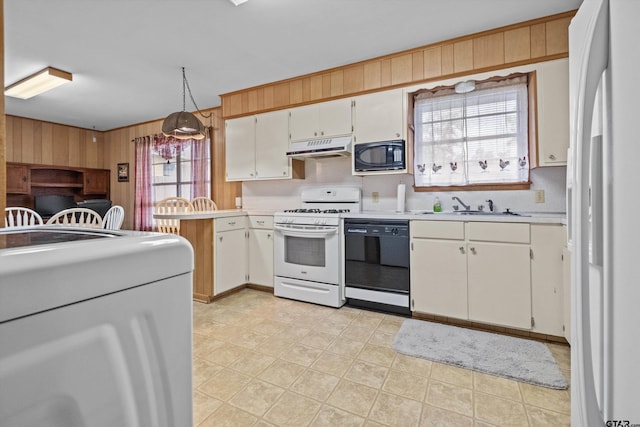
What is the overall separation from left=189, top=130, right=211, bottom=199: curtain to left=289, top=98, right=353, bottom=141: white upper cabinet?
1.87 meters

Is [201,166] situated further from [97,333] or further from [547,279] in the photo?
[97,333]

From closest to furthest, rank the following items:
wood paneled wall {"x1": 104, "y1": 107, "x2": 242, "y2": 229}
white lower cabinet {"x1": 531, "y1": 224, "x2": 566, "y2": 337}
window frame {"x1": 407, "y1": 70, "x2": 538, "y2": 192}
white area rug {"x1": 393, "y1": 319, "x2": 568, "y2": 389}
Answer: white area rug {"x1": 393, "y1": 319, "x2": 568, "y2": 389} → white lower cabinet {"x1": 531, "y1": 224, "x2": 566, "y2": 337} → window frame {"x1": 407, "y1": 70, "x2": 538, "y2": 192} → wood paneled wall {"x1": 104, "y1": 107, "x2": 242, "y2": 229}

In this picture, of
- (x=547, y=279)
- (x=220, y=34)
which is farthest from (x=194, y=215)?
(x=547, y=279)

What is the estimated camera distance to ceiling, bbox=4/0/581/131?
2.26m

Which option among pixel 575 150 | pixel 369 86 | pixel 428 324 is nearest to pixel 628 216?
pixel 575 150

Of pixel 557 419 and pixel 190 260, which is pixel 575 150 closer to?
pixel 190 260

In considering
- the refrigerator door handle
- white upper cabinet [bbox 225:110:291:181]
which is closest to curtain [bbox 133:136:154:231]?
white upper cabinet [bbox 225:110:291:181]

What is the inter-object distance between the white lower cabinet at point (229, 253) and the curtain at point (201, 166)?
1531 millimetres

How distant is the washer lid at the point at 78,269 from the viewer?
30 cm

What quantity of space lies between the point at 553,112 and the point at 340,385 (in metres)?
2.52

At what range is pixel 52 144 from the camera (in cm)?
534

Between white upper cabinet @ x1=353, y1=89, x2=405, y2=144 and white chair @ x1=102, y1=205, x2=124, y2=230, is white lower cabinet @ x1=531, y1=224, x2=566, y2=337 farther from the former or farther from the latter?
white chair @ x1=102, y1=205, x2=124, y2=230

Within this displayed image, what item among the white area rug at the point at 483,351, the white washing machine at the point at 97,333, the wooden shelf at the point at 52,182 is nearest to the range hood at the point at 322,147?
the white area rug at the point at 483,351

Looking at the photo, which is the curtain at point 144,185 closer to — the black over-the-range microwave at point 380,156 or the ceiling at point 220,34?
the ceiling at point 220,34
